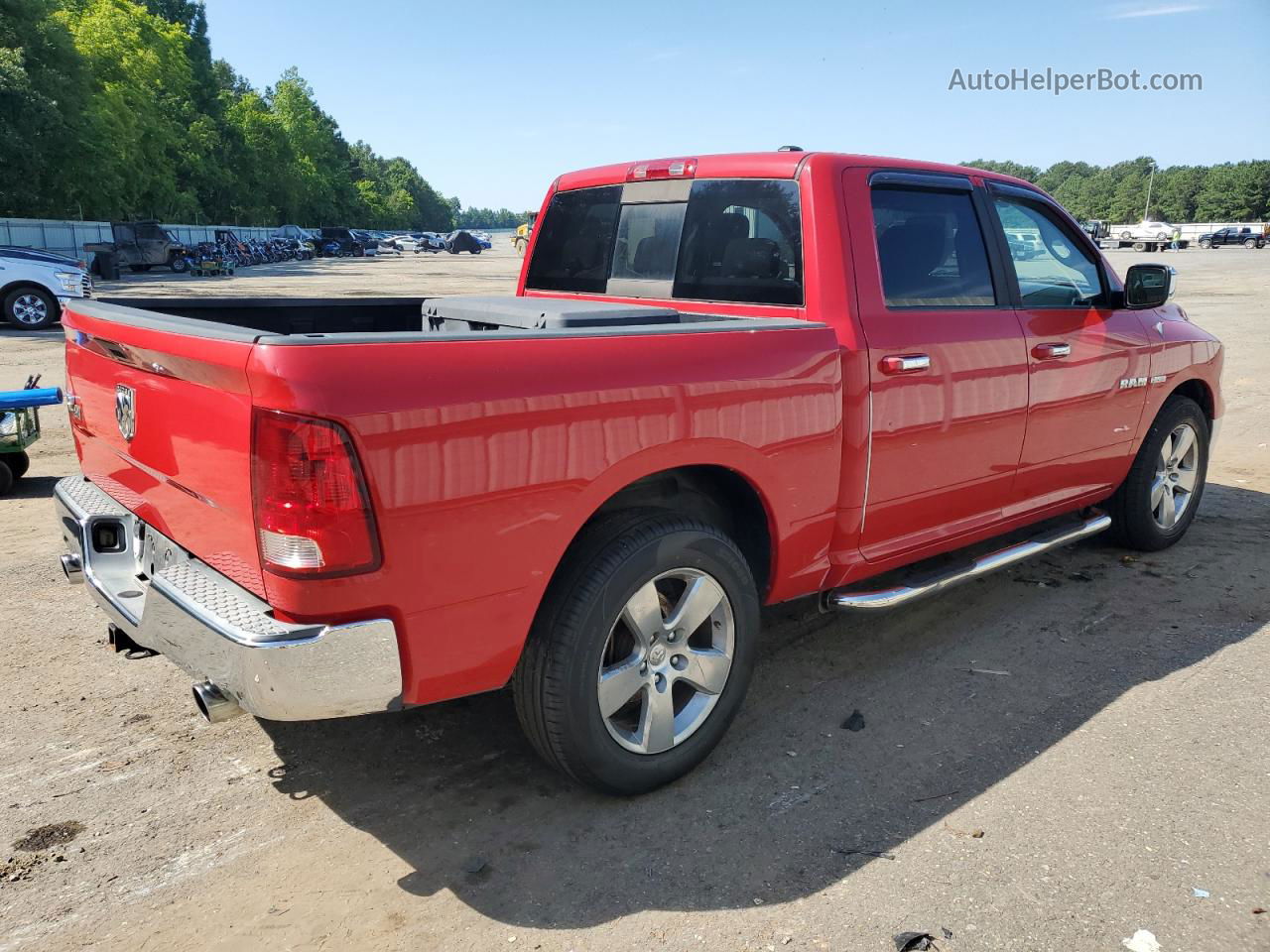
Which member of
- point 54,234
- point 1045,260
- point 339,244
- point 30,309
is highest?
point 339,244

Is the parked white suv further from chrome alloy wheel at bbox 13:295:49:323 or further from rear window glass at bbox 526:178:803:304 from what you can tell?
rear window glass at bbox 526:178:803:304

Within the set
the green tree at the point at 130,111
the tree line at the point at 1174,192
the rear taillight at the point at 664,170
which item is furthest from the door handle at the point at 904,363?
the tree line at the point at 1174,192

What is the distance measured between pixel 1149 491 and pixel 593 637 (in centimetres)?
383

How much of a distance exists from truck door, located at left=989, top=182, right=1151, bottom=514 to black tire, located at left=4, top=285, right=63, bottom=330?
16138mm

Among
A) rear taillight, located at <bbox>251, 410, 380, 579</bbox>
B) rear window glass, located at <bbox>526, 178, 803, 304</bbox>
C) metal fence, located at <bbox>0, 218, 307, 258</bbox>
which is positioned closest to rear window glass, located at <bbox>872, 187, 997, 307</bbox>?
rear window glass, located at <bbox>526, 178, 803, 304</bbox>

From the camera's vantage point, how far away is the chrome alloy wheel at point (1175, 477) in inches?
213

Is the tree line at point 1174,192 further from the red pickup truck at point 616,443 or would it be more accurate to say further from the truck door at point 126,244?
the red pickup truck at point 616,443

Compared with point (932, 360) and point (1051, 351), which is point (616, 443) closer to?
point (932, 360)

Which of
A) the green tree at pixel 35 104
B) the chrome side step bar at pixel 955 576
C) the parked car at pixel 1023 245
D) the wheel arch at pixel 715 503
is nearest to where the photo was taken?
the wheel arch at pixel 715 503

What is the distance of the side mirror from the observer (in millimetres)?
4586

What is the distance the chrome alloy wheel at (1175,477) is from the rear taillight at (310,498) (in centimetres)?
458

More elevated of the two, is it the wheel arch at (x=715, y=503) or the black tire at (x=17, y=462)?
the wheel arch at (x=715, y=503)

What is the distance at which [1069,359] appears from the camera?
4.37 meters

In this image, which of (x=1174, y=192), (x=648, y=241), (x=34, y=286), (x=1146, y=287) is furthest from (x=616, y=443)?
(x=1174, y=192)
